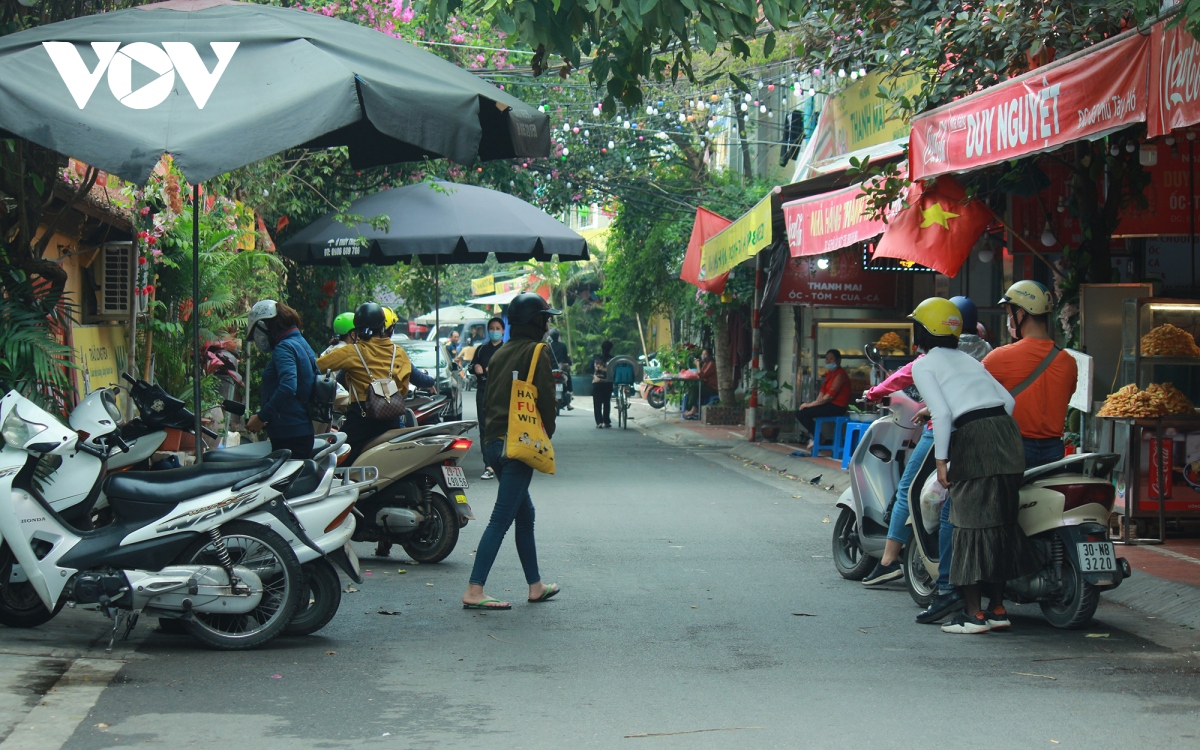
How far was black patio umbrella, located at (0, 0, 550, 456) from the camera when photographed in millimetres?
5344

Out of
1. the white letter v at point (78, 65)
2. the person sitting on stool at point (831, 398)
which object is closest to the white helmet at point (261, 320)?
the white letter v at point (78, 65)

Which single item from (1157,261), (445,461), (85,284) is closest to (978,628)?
(445,461)

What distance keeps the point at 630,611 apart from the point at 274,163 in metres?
8.67

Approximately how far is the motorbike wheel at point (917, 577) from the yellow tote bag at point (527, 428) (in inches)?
87.1

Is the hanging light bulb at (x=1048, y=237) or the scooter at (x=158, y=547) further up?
the hanging light bulb at (x=1048, y=237)

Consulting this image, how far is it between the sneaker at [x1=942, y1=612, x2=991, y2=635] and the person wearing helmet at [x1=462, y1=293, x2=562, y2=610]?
247cm

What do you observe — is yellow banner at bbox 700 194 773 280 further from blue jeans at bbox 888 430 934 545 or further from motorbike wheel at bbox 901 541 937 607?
motorbike wheel at bbox 901 541 937 607

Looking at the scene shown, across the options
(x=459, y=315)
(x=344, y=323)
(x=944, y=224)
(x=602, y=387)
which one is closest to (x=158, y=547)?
(x=344, y=323)

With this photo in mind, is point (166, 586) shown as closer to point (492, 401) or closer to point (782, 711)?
point (492, 401)

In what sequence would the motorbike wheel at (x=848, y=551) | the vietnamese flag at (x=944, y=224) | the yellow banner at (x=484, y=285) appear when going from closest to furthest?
the motorbike wheel at (x=848, y=551) < the vietnamese flag at (x=944, y=224) < the yellow banner at (x=484, y=285)

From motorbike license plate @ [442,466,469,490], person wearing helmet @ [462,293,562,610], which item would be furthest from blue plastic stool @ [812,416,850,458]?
person wearing helmet @ [462,293,562,610]

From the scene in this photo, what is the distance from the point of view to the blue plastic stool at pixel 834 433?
15.9 meters

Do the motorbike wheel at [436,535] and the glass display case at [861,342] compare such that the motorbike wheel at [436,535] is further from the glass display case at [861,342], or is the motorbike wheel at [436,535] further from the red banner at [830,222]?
the glass display case at [861,342]

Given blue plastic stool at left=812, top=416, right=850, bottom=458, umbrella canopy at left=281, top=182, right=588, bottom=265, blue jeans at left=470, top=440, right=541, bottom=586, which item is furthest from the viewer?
blue plastic stool at left=812, top=416, right=850, bottom=458
